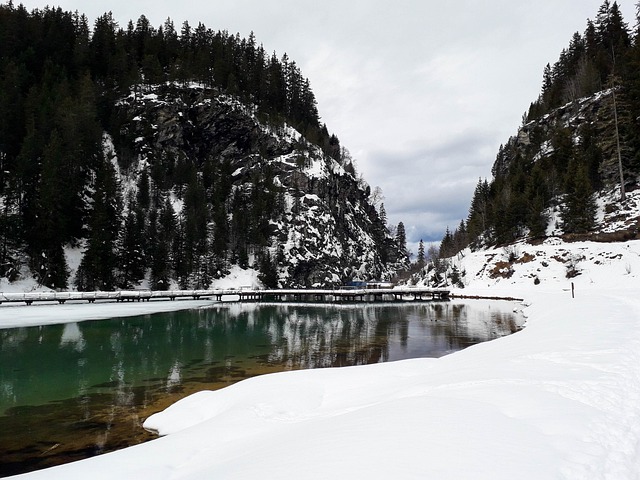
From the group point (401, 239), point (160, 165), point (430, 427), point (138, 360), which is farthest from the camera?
point (401, 239)

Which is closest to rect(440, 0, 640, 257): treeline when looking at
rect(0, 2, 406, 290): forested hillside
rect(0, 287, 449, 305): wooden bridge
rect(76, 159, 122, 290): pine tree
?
rect(0, 287, 449, 305): wooden bridge

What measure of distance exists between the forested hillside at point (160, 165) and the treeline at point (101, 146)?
304mm

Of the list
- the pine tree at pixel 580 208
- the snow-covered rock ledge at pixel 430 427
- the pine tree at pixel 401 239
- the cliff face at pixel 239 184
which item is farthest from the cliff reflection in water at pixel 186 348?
the pine tree at pixel 401 239

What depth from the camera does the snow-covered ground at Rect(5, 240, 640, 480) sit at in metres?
3.75

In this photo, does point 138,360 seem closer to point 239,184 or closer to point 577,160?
point 577,160

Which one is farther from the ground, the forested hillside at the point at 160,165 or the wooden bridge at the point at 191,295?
the forested hillside at the point at 160,165

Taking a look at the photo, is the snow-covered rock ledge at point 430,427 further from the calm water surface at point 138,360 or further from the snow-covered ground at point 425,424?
the calm water surface at point 138,360

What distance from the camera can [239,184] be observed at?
9344 cm

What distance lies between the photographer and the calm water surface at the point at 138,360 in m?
9.53

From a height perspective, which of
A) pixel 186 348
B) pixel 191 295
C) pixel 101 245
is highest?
pixel 101 245

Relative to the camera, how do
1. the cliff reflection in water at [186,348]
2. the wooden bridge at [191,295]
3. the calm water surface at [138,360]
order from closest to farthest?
the calm water surface at [138,360], the cliff reflection in water at [186,348], the wooden bridge at [191,295]

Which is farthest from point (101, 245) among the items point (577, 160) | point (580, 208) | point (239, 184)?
point (577, 160)

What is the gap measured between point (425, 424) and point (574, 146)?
7686cm

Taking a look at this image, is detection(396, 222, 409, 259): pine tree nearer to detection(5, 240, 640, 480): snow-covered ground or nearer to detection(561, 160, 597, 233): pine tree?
detection(561, 160, 597, 233): pine tree
